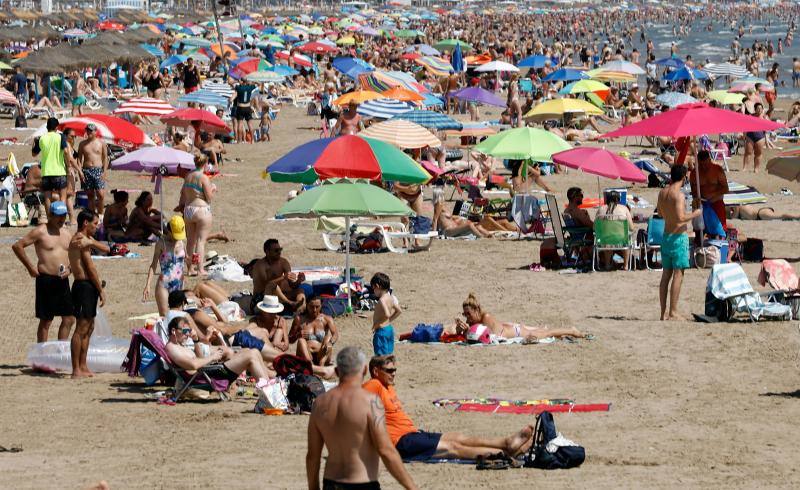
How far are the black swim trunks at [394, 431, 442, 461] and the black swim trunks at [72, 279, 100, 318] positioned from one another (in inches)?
126

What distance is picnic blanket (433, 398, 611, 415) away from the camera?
8.88 metres

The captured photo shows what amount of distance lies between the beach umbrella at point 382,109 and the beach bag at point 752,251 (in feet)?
26.0

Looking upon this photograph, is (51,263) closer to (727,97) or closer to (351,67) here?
(727,97)

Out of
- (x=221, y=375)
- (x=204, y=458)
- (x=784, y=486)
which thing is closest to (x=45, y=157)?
(x=221, y=375)

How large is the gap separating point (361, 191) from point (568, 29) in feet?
290

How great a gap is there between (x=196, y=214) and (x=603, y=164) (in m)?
4.25

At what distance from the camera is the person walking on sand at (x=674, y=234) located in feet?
37.4

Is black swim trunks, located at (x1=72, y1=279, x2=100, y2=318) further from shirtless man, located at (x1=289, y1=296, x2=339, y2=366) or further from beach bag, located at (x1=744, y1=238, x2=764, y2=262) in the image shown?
beach bag, located at (x1=744, y1=238, x2=764, y2=262)

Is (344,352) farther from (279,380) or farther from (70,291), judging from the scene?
(70,291)

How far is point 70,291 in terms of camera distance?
10.3 meters

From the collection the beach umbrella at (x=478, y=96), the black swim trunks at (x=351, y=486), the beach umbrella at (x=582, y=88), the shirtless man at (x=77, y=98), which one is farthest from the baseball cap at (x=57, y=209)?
the shirtless man at (x=77, y=98)

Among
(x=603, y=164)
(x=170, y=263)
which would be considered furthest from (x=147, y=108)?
(x=170, y=263)

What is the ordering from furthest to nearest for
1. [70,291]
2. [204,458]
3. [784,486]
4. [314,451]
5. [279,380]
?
[70,291]
[279,380]
[204,458]
[784,486]
[314,451]

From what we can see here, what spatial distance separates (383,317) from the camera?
9.67m
